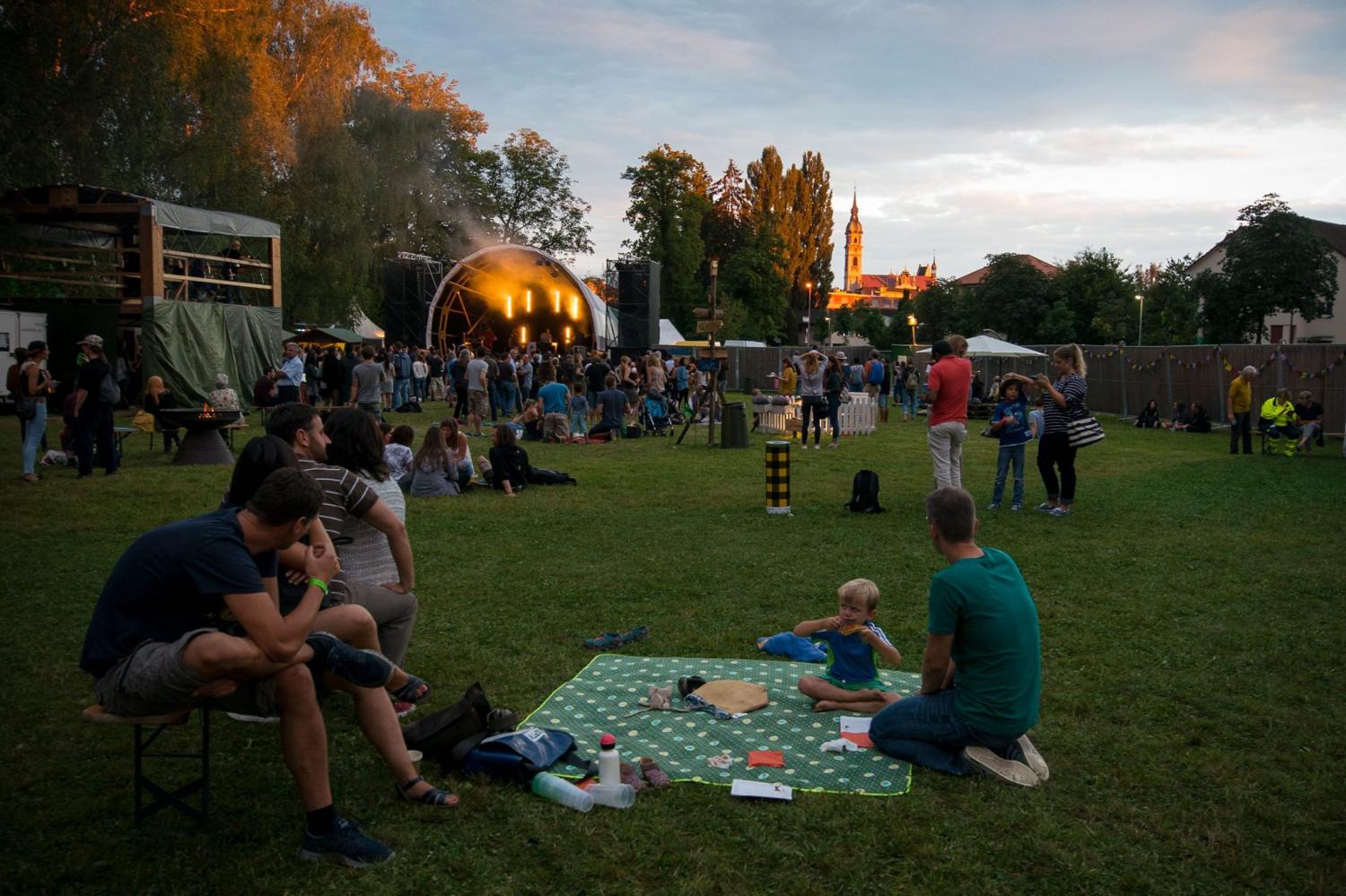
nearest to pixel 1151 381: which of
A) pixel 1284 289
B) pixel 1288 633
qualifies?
pixel 1284 289

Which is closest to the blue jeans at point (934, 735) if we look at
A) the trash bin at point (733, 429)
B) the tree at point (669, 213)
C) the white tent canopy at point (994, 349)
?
the trash bin at point (733, 429)

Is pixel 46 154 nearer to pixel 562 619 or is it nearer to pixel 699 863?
Result: pixel 562 619

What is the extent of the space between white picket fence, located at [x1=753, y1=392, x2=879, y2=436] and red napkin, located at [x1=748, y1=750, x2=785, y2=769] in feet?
55.2

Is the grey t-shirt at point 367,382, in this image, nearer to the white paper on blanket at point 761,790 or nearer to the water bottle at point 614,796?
the water bottle at point 614,796

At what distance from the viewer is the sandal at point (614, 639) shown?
5934mm

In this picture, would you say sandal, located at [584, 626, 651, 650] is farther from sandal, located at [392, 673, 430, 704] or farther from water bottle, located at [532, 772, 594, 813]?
water bottle, located at [532, 772, 594, 813]

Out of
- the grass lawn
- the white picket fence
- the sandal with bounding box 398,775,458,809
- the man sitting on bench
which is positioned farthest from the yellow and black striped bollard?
the white picket fence

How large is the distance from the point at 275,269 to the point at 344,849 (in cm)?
2403

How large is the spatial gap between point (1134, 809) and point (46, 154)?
26.2 meters

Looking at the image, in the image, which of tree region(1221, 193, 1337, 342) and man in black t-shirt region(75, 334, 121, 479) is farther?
tree region(1221, 193, 1337, 342)

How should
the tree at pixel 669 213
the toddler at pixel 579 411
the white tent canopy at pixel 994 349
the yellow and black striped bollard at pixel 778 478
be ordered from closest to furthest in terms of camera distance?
the yellow and black striped bollard at pixel 778 478 → the toddler at pixel 579 411 → the white tent canopy at pixel 994 349 → the tree at pixel 669 213

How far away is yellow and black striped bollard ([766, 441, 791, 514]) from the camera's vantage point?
35.4ft

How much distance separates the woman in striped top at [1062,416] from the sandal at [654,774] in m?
7.57

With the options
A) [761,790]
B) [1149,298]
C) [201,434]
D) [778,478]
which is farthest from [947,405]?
[1149,298]
